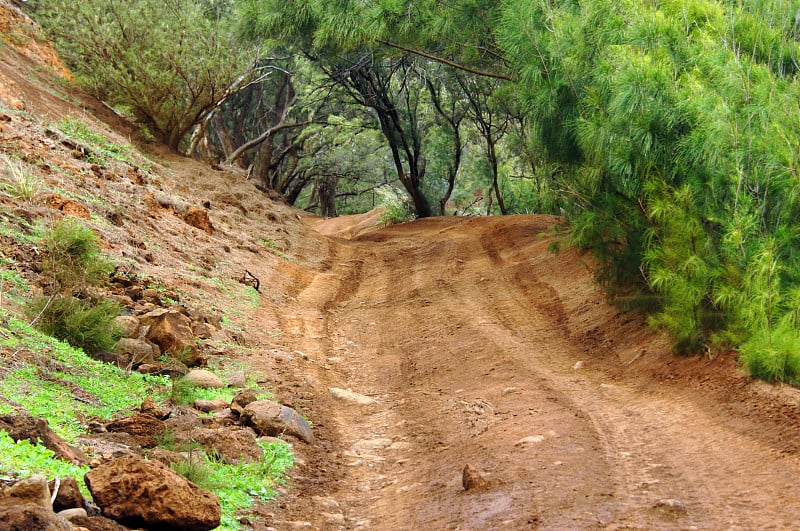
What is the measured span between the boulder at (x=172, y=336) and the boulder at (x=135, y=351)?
0.27 m

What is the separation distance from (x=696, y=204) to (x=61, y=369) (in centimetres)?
627

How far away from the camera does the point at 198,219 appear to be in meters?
16.0

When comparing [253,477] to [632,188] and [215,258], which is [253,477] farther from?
[215,258]

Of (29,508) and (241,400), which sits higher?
(29,508)

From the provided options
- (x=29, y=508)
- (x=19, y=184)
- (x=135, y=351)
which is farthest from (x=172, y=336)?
(x=29, y=508)

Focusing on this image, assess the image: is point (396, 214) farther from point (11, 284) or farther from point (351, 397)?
point (11, 284)

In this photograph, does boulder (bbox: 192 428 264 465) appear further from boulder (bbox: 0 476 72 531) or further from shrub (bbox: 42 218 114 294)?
shrub (bbox: 42 218 114 294)

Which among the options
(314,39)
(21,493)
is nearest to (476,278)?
(314,39)

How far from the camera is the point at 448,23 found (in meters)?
13.7

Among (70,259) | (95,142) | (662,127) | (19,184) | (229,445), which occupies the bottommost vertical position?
(229,445)

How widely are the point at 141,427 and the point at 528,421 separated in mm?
3250

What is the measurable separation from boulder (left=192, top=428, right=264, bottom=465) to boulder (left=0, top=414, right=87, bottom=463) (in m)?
1.31

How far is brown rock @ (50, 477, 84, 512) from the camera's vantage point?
4.14 meters

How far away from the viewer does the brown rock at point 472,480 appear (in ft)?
18.6
